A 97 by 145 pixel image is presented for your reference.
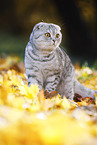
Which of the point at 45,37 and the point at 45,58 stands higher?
the point at 45,37

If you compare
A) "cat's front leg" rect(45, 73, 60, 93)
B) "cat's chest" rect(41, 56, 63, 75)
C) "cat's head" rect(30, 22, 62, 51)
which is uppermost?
"cat's head" rect(30, 22, 62, 51)

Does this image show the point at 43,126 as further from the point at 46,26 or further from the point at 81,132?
the point at 46,26

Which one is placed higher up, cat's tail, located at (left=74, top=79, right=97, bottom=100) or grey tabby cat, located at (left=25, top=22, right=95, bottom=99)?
grey tabby cat, located at (left=25, top=22, right=95, bottom=99)

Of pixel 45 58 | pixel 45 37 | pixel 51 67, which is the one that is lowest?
pixel 51 67

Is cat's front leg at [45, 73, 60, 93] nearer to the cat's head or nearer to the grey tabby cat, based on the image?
the grey tabby cat

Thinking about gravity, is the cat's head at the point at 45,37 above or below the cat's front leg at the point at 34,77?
above

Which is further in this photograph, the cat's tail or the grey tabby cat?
the cat's tail

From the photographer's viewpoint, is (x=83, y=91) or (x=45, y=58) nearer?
(x=45, y=58)

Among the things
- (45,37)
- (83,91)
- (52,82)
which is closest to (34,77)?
(52,82)

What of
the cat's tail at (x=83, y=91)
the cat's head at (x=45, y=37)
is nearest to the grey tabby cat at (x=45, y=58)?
the cat's head at (x=45, y=37)

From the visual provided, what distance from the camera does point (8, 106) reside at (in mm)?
1071

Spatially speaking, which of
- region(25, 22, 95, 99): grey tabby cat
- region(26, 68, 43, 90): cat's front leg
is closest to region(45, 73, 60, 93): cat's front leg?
region(25, 22, 95, 99): grey tabby cat

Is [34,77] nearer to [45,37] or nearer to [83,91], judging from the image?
[45,37]

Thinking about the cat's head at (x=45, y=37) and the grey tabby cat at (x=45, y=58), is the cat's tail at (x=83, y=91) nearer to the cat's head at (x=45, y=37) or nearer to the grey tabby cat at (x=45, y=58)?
the grey tabby cat at (x=45, y=58)
